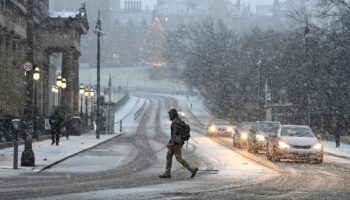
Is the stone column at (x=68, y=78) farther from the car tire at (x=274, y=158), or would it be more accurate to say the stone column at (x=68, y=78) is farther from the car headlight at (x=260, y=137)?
the car tire at (x=274, y=158)

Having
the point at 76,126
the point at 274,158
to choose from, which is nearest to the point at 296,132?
the point at 274,158

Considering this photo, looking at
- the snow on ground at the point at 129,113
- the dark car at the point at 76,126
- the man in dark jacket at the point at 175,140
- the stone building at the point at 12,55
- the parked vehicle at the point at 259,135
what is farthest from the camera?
the snow on ground at the point at 129,113

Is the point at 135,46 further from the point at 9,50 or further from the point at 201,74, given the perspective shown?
the point at 9,50

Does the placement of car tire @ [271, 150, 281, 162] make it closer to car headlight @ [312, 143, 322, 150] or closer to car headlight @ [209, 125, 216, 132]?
car headlight @ [312, 143, 322, 150]

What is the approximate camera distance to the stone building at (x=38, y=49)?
1582 inches

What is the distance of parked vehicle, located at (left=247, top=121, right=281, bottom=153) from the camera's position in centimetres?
3428

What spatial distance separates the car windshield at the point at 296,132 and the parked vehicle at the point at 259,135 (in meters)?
4.44

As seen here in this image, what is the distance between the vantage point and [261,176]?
19.6m

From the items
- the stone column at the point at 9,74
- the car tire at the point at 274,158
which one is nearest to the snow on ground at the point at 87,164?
the car tire at the point at 274,158

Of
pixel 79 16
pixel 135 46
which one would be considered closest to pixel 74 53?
pixel 79 16

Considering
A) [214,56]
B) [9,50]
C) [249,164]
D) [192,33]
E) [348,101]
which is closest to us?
[249,164]

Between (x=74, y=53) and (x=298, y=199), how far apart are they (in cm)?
4939

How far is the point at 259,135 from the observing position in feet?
114

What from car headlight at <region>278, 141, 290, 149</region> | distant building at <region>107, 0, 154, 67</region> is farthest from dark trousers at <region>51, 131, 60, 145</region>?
distant building at <region>107, 0, 154, 67</region>
